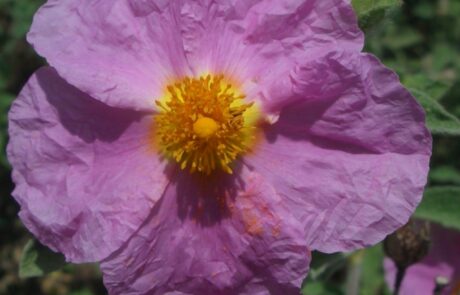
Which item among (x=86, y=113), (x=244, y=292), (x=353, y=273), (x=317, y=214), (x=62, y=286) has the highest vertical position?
(x=86, y=113)

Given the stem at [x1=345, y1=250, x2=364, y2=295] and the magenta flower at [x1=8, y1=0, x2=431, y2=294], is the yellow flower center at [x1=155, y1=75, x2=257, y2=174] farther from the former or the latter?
the stem at [x1=345, y1=250, x2=364, y2=295]

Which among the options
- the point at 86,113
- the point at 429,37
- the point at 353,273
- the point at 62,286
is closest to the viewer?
the point at 86,113

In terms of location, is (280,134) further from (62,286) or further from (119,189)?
(62,286)

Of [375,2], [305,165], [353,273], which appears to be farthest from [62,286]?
[375,2]

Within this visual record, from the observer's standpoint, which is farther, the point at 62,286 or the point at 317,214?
the point at 62,286

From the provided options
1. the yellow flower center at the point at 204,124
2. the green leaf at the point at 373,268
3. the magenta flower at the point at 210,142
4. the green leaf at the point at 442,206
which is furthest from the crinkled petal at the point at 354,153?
the green leaf at the point at 373,268

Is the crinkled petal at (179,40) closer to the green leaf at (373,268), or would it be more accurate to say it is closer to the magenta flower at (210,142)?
the magenta flower at (210,142)

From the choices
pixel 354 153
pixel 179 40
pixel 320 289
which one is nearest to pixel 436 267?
pixel 320 289

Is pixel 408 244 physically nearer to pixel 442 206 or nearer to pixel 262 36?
pixel 442 206
